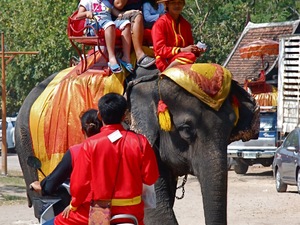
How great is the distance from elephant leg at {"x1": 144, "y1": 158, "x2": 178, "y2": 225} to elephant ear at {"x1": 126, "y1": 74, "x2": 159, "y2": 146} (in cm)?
34

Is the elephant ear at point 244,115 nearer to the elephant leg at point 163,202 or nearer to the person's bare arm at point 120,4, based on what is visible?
the elephant leg at point 163,202

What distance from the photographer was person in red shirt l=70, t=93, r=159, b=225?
6.85 m

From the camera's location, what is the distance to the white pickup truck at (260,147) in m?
27.0

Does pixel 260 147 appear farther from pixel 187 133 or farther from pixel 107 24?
pixel 187 133

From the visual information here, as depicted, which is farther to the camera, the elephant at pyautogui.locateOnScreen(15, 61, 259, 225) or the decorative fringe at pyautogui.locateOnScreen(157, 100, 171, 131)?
the decorative fringe at pyautogui.locateOnScreen(157, 100, 171, 131)

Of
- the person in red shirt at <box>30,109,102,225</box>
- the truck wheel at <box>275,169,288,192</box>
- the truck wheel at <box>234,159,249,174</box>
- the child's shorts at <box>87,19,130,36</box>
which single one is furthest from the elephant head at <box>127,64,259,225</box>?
the truck wheel at <box>234,159,249,174</box>

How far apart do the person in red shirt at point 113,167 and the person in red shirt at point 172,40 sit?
1.74 m

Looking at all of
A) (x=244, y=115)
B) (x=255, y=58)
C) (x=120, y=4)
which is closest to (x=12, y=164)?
(x=255, y=58)

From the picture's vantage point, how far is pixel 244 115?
8719 mm

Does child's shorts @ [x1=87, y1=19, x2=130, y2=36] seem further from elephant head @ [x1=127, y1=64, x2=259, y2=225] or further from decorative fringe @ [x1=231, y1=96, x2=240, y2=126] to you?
decorative fringe @ [x1=231, y1=96, x2=240, y2=126]

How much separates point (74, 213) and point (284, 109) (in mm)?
A: 20428

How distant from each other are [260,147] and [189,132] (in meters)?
19.1

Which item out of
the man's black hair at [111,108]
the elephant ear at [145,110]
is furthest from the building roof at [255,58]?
the man's black hair at [111,108]

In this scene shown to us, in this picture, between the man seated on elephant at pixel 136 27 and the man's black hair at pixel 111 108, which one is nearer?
the man's black hair at pixel 111 108
